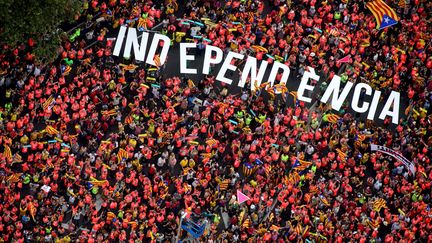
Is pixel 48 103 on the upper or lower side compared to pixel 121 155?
upper

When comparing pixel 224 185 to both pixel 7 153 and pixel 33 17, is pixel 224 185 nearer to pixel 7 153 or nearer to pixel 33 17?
pixel 7 153

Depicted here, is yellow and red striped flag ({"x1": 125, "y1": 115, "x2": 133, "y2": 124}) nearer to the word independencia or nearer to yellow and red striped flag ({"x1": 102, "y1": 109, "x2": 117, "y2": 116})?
yellow and red striped flag ({"x1": 102, "y1": 109, "x2": 117, "y2": 116})

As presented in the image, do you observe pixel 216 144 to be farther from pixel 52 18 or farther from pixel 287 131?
pixel 52 18

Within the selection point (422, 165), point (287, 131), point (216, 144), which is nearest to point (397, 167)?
point (422, 165)

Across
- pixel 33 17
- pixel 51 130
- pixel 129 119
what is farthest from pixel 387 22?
pixel 33 17

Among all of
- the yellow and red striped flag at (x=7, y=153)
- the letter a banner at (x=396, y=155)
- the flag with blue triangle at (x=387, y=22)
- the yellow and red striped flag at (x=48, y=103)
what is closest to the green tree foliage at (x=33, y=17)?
the yellow and red striped flag at (x=48, y=103)

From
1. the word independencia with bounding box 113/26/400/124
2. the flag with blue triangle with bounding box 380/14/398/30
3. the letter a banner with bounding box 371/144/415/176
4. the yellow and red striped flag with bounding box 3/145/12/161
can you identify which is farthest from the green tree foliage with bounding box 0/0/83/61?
the flag with blue triangle with bounding box 380/14/398/30
